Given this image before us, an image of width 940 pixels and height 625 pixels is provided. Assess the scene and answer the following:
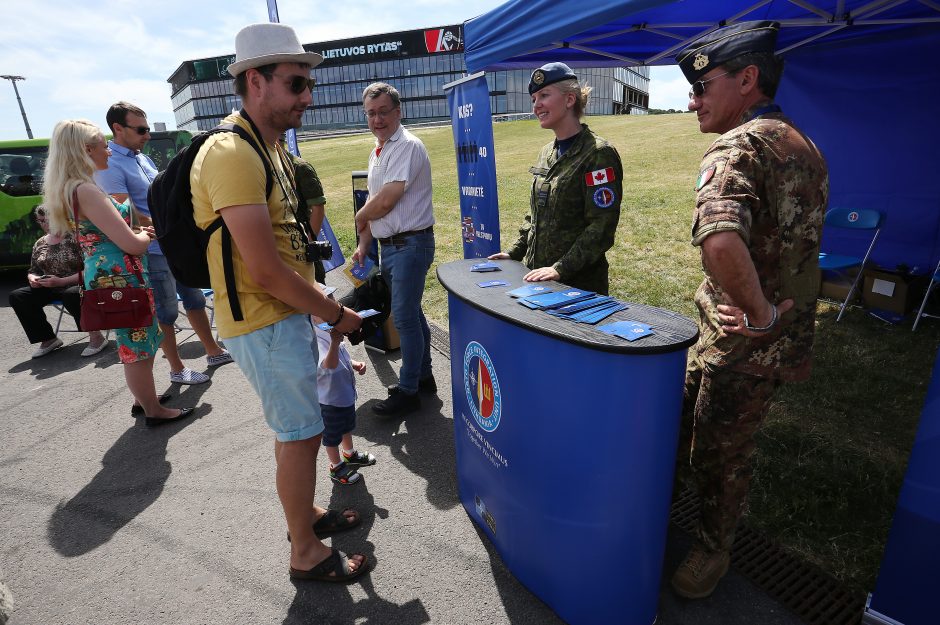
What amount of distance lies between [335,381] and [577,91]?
78.2 inches

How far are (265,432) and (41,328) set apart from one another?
11.3 ft

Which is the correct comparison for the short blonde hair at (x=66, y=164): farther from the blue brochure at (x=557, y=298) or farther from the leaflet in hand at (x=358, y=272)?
the blue brochure at (x=557, y=298)

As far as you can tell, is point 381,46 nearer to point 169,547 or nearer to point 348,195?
point 348,195

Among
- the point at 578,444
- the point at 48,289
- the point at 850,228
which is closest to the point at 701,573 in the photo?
the point at 578,444

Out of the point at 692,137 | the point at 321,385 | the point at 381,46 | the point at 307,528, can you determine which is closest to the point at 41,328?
the point at 321,385

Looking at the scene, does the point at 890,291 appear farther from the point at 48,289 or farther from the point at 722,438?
the point at 48,289

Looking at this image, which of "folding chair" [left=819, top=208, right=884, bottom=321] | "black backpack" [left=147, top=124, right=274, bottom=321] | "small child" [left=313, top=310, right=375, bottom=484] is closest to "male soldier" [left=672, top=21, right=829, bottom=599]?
"black backpack" [left=147, top=124, right=274, bottom=321]

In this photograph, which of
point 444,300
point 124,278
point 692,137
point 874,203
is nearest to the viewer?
point 124,278

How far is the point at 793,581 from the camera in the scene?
216 cm

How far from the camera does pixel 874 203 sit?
5555mm

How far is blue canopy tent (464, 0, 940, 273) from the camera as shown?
405cm

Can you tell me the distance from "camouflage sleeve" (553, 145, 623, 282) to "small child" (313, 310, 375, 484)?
1211 millimetres

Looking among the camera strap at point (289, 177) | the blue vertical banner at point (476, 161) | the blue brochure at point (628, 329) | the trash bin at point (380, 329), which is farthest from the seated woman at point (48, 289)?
the blue brochure at point (628, 329)

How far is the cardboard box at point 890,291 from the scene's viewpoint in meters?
4.86
